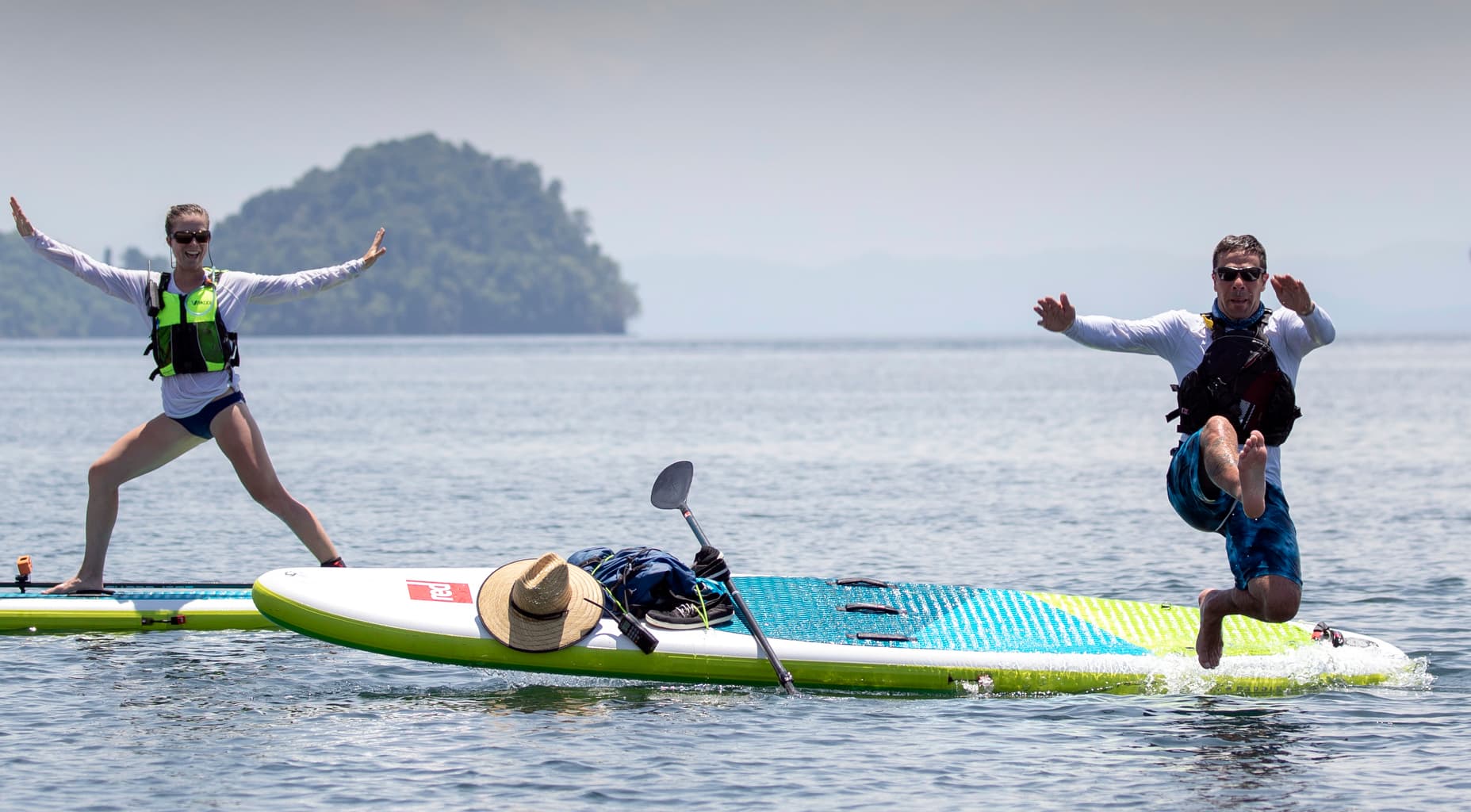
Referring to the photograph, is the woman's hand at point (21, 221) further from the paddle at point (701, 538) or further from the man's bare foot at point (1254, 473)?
the man's bare foot at point (1254, 473)

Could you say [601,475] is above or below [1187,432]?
below

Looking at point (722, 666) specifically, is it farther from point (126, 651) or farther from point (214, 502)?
point (214, 502)

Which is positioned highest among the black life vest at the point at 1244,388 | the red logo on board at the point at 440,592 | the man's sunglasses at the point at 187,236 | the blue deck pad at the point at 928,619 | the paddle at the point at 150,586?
the man's sunglasses at the point at 187,236

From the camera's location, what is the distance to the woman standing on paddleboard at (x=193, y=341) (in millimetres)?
10461

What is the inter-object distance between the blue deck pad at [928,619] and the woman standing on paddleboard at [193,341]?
295 centimetres

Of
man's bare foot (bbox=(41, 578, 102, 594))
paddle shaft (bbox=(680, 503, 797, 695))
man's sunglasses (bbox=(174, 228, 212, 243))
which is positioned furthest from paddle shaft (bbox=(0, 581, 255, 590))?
paddle shaft (bbox=(680, 503, 797, 695))

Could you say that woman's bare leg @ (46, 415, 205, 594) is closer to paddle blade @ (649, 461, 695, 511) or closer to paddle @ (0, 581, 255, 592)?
paddle @ (0, 581, 255, 592)

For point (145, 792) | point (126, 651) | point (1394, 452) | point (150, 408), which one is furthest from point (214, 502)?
point (150, 408)

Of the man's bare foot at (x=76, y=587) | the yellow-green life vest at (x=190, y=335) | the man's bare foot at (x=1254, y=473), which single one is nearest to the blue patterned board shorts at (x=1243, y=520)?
the man's bare foot at (x=1254, y=473)

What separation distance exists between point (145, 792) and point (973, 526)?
42.9 ft

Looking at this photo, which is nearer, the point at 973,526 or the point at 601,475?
the point at 973,526

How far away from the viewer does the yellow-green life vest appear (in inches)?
412

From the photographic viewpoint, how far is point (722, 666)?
9727 millimetres

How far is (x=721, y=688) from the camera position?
32.2 ft
